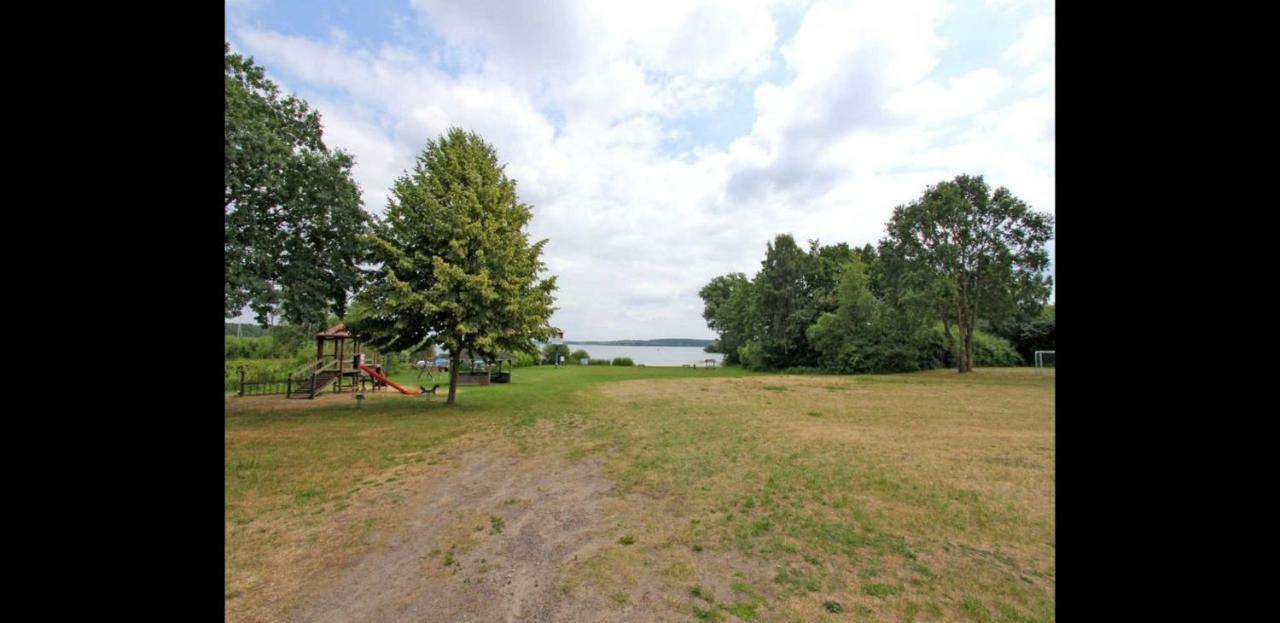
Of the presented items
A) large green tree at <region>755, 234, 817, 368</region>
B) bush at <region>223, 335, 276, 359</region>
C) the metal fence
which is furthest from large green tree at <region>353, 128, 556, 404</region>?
large green tree at <region>755, 234, 817, 368</region>

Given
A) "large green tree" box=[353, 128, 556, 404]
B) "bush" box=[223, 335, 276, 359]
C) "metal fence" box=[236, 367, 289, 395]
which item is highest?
"large green tree" box=[353, 128, 556, 404]

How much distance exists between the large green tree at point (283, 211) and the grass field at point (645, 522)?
341cm

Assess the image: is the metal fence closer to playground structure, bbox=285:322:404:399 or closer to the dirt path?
playground structure, bbox=285:322:404:399

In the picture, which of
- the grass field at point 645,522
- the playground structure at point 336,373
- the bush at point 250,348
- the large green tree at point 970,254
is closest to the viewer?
the grass field at point 645,522

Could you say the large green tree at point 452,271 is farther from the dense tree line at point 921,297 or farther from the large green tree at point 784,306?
the large green tree at point 784,306

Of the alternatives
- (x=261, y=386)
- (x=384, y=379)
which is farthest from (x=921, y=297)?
(x=261, y=386)

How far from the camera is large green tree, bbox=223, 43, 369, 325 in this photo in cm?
1005

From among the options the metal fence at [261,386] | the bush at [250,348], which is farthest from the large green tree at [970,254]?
the bush at [250,348]

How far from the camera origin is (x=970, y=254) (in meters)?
25.5

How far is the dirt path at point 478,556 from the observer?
10.0 ft

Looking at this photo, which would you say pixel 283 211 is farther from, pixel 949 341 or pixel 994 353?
pixel 994 353

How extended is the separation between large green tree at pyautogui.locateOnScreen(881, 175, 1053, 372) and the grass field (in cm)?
1874
